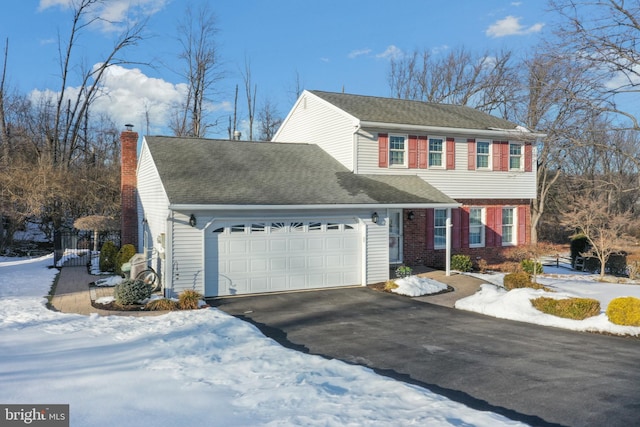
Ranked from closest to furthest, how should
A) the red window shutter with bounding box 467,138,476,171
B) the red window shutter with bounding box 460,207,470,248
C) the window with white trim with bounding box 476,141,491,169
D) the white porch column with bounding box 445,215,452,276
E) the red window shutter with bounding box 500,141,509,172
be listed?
the white porch column with bounding box 445,215,452,276 < the red window shutter with bounding box 460,207,470,248 < the red window shutter with bounding box 467,138,476,171 < the window with white trim with bounding box 476,141,491,169 < the red window shutter with bounding box 500,141,509,172

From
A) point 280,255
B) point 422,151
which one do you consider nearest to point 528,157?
point 422,151

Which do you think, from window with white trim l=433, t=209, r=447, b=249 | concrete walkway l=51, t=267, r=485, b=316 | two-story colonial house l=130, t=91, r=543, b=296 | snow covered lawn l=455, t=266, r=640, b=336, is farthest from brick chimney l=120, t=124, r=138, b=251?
snow covered lawn l=455, t=266, r=640, b=336

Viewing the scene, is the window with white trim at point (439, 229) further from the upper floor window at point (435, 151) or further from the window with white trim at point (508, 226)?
the window with white trim at point (508, 226)

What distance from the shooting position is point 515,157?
2098cm

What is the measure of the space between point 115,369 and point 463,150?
16390mm

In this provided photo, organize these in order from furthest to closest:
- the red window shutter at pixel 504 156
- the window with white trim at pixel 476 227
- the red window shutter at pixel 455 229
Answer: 1. the red window shutter at pixel 504 156
2. the window with white trim at pixel 476 227
3. the red window shutter at pixel 455 229

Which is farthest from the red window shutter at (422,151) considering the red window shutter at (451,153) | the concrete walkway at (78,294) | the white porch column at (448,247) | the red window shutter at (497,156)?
the concrete walkway at (78,294)

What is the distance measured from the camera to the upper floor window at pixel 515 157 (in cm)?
2089

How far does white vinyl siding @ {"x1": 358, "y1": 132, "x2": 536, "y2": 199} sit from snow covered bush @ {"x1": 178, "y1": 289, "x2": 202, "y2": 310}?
8309 mm

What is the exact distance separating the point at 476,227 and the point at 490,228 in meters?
0.67

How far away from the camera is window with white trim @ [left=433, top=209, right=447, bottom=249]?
19.1m

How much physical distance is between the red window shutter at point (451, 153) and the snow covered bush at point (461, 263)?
375 cm

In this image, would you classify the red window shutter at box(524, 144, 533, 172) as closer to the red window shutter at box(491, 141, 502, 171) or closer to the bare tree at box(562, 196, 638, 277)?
the red window shutter at box(491, 141, 502, 171)

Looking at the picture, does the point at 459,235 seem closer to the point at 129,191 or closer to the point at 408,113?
the point at 408,113
